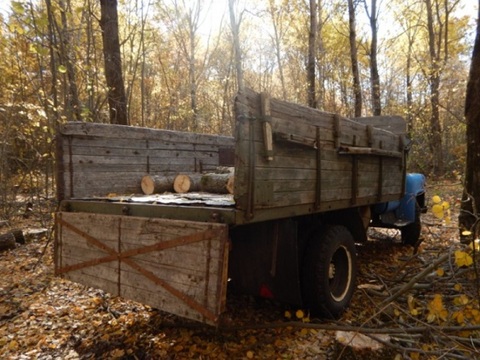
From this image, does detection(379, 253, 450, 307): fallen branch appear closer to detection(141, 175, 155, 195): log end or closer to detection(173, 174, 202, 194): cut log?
detection(173, 174, 202, 194): cut log

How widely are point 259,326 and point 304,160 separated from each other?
1.50 m

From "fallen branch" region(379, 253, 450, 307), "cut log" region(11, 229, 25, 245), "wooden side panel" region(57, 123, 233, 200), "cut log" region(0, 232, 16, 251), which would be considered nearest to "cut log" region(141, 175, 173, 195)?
"wooden side panel" region(57, 123, 233, 200)

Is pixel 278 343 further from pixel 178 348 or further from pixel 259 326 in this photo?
pixel 178 348

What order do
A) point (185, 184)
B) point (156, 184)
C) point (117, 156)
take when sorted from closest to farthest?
point (117, 156), point (156, 184), point (185, 184)

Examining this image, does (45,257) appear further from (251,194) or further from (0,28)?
(0,28)

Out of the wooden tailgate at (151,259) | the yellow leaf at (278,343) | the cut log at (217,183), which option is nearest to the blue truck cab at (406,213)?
the cut log at (217,183)

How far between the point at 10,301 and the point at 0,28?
8.03 meters

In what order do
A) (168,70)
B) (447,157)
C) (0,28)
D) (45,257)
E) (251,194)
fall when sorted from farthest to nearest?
(168,70), (447,157), (0,28), (45,257), (251,194)

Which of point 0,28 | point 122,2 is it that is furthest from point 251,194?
point 122,2

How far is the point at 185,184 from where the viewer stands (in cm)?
426

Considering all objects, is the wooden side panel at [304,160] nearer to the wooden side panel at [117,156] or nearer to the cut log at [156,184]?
the cut log at [156,184]

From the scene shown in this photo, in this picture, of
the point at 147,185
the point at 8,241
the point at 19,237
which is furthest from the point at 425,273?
the point at 19,237

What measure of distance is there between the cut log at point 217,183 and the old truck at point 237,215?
0.55 meters

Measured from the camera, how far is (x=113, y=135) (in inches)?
152
